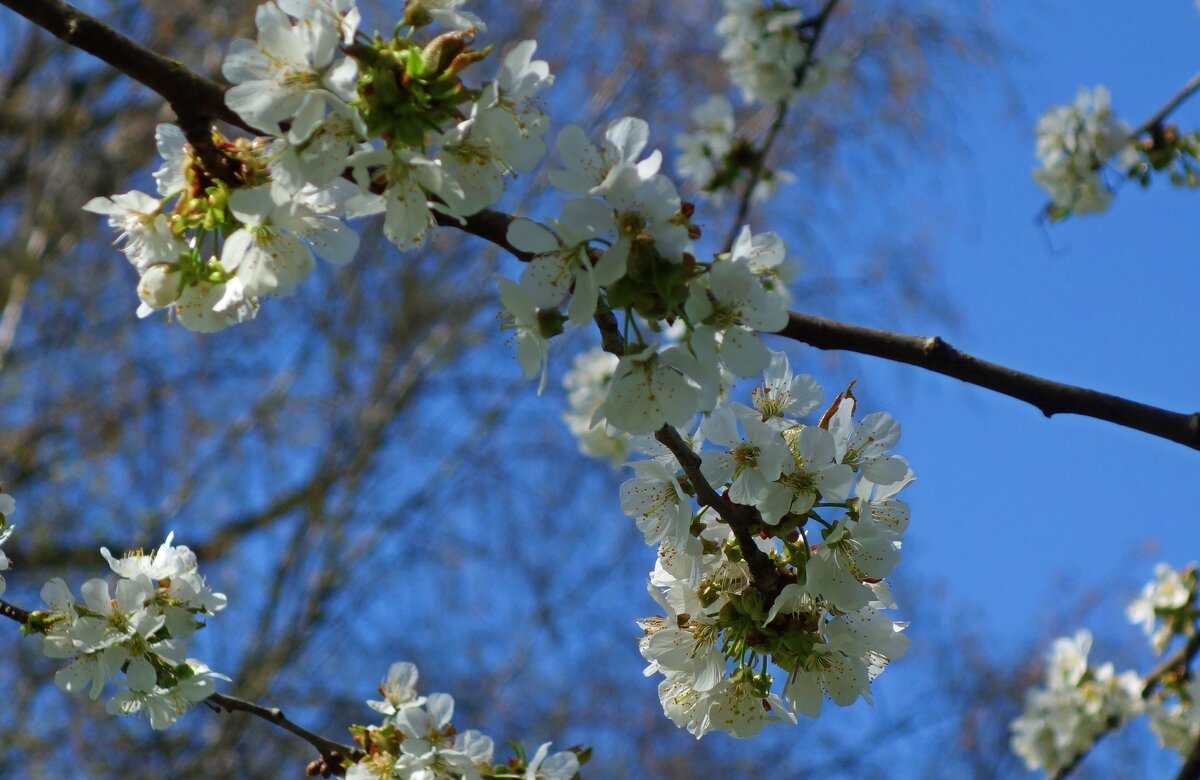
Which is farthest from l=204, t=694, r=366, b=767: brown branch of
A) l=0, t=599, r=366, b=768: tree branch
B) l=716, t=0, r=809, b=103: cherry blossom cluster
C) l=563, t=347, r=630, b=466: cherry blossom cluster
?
l=716, t=0, r=809, b=103: cherry blossom cluster

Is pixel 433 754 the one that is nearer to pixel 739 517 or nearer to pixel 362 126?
pixel 739 517

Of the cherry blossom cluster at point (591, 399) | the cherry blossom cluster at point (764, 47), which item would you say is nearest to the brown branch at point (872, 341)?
the cherry blossom cluster at point (764, 47)

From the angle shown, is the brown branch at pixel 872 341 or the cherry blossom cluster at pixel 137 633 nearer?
the brown branch at pixel 872 341

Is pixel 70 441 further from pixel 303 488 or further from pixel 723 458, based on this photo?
pixel 723 458

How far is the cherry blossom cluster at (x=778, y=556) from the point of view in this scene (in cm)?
108

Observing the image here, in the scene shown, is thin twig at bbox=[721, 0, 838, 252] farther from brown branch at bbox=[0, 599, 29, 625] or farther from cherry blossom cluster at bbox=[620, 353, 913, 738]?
brown branch at bbox=[0, 599, 29, 625]

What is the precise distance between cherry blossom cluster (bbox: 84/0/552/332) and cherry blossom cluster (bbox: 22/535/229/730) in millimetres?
484

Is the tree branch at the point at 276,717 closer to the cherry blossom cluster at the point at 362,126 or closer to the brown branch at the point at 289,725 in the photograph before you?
the brown branch at the point at 289,725

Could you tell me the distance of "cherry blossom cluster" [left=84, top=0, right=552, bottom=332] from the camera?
0.96m

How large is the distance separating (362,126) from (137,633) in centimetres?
A: 78

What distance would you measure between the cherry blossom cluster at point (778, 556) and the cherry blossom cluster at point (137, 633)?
598mm

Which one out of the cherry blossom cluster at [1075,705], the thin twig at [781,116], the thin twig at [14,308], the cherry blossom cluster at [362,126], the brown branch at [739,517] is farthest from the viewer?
the thin twig at [14,308]

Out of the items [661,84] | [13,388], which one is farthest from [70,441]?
[661,84]

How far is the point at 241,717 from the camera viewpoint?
4.79 meters
